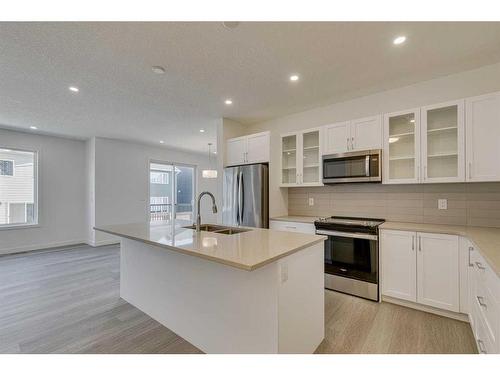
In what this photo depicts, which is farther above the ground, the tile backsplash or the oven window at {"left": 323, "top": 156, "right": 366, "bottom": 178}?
the oven window at {"left": 323, "top": 156, "right": 366, "bottom": 178}

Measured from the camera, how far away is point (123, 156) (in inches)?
237

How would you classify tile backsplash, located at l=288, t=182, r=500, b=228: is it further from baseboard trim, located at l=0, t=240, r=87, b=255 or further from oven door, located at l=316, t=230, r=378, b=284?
baseboard trim, located at l=0, t=240, r=87, b=255

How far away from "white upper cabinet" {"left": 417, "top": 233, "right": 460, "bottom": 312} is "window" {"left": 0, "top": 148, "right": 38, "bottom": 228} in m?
7.12

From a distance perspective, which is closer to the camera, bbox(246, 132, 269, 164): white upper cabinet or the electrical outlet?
the electrical outlet

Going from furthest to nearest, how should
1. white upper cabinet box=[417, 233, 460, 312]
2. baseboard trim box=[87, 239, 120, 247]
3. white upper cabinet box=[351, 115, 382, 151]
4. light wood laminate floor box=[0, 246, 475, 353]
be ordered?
1. baseboard trim box=[87, 239, 120, 247]
2. white upper cabinet box=[351, 115, 382, 151]
3. white upper cabinet box=[417, 233, 460, 312]
4. light wood laminate floor box=[0, 246, 475, 353]

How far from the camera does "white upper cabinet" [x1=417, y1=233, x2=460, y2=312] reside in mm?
2264

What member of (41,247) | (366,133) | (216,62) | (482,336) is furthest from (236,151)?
(41,247)

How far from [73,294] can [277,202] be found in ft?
10.0

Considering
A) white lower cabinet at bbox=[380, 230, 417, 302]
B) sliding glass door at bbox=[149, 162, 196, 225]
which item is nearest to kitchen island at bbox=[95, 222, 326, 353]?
white lower cabinet at bbox=[380, 230, 417, 302]

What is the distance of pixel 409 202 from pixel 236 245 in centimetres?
254

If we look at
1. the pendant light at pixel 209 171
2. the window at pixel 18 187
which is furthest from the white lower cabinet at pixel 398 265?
the window at pixel 18 187

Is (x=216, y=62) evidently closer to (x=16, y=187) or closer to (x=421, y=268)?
(x=421, y=268)

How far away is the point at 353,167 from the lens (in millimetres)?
3076
